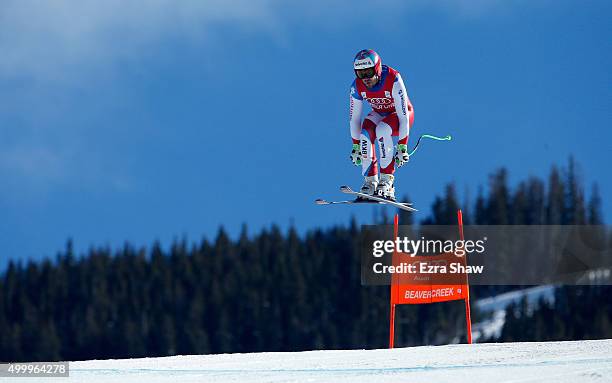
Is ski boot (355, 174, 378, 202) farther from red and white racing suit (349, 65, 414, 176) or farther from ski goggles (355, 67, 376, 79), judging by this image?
Result: ski goggles (355, 67, 376, 79)

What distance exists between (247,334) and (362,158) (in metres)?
119

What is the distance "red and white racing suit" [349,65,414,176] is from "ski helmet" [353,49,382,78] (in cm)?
24

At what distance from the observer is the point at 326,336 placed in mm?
131750

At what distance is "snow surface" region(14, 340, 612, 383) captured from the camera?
40.6ft

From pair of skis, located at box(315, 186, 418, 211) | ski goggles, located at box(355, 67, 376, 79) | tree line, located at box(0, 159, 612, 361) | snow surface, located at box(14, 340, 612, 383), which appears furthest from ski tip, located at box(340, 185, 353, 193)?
tree line, located at box(0, 159, 612, 361)

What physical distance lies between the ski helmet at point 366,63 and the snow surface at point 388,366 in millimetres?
4436

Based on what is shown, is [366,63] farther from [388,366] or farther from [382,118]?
[388,366]

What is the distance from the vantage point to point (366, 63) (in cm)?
1734

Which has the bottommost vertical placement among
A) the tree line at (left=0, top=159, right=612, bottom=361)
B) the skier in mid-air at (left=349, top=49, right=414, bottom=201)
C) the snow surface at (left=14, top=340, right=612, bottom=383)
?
the snow surface at (left=14, top=340, right=612, bottom=383)

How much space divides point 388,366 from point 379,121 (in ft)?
18.2

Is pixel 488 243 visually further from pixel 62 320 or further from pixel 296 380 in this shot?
pixel 62 320

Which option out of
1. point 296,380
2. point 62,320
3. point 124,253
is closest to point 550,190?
point 124,253

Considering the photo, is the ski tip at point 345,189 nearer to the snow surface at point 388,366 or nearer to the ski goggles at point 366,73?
the ski goggles at point 366,73

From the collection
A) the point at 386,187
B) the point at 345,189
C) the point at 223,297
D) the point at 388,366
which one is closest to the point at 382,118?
the point at 386,187
